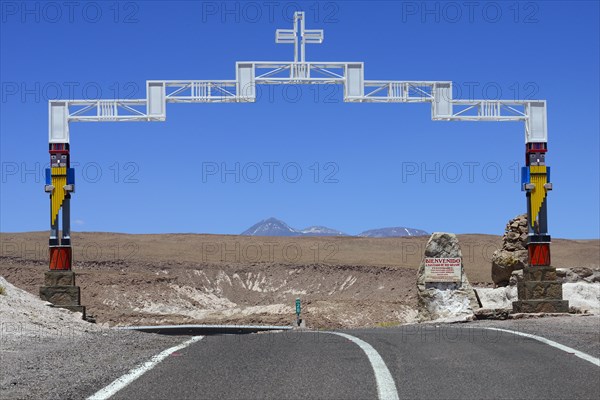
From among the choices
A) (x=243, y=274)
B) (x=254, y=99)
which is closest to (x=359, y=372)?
(x=254, y=99)

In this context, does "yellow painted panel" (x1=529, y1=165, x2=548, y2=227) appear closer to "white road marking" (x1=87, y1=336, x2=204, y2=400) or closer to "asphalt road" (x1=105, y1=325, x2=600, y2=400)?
"asphalt road" (x1=105, y1=325, x2=600, y2=400)

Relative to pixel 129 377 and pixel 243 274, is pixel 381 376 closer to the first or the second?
pixel 129 377

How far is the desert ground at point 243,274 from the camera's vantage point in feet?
160

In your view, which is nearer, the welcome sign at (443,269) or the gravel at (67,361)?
the gravel at (67,361)

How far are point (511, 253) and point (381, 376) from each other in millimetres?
29627

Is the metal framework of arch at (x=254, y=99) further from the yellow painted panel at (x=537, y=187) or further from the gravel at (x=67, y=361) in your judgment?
the gravel at (x=67, y=361)

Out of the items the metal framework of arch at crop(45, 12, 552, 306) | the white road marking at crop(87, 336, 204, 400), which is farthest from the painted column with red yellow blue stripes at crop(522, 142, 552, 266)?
the white road marking at crop(87, 336, 204, 400)

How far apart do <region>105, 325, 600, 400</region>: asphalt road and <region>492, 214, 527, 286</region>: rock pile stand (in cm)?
2543

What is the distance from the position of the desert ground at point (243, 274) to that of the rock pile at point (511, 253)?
6215 millimetres

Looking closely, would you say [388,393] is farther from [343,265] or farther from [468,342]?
[343,265]

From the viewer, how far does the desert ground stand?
4891cm

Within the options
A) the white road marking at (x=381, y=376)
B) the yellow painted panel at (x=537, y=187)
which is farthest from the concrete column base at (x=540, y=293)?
the white road marking at (x=381, y=376)

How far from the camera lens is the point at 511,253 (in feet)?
121

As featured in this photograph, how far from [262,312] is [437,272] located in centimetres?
2242
